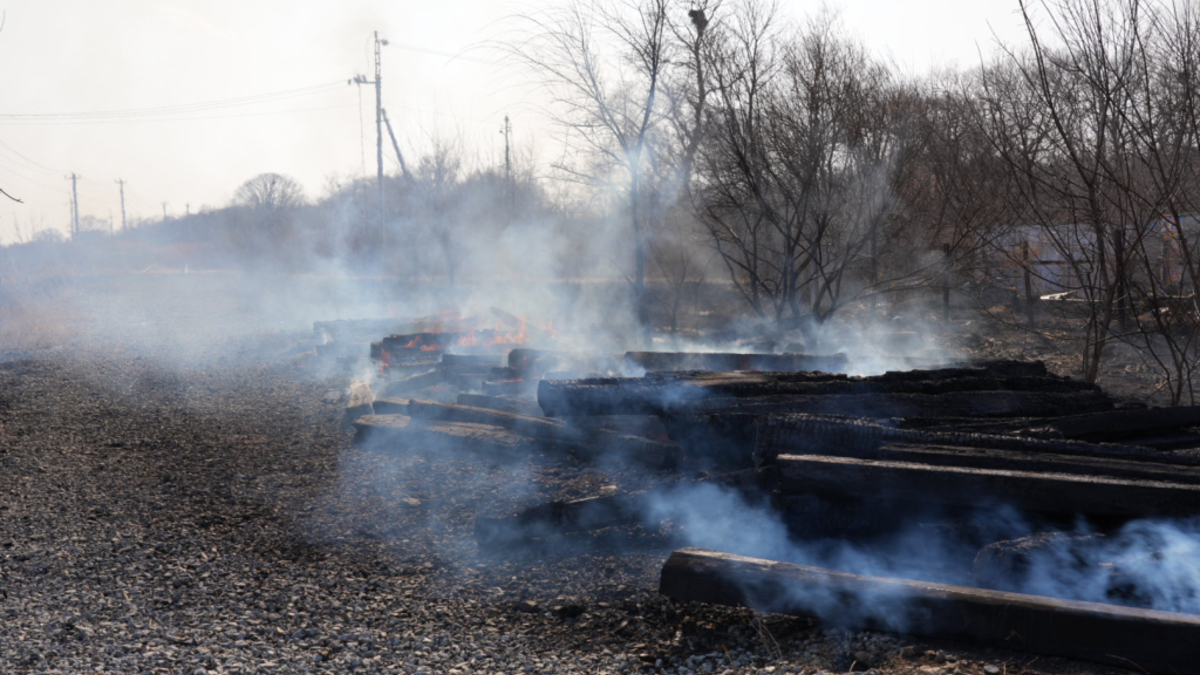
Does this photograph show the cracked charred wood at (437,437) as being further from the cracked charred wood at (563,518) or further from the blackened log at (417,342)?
the blackened log at (417,342)

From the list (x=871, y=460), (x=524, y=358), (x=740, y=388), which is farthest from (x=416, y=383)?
(x=871, y=460)

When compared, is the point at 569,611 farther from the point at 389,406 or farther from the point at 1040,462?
the point at 389,406

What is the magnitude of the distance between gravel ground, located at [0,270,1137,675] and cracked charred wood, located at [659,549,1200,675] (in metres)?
A: 0.07

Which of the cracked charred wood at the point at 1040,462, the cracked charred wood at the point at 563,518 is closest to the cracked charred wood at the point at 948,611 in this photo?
the cracked charred wood at the point at 1040,462

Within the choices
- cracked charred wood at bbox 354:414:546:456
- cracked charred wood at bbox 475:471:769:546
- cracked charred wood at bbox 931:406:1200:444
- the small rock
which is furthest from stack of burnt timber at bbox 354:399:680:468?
cracked charred wood at bbox 931:406:1200:444

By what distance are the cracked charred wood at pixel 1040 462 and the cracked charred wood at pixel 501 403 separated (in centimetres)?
380

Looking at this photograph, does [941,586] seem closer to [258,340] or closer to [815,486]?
[815,486]

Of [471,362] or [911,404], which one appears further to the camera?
[471,362]

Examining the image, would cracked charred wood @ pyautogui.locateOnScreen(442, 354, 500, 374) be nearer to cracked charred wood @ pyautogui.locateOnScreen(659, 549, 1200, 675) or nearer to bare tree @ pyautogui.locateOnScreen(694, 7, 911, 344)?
bare tree @ pyautogui.locateOnScreen(694, 7, 911, 344)

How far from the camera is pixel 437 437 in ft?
21.7

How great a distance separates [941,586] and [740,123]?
827 cm

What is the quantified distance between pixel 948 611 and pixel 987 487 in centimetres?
90

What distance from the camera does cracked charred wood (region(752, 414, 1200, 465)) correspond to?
3834 millimetres

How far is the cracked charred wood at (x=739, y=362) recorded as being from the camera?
7.72 metres
